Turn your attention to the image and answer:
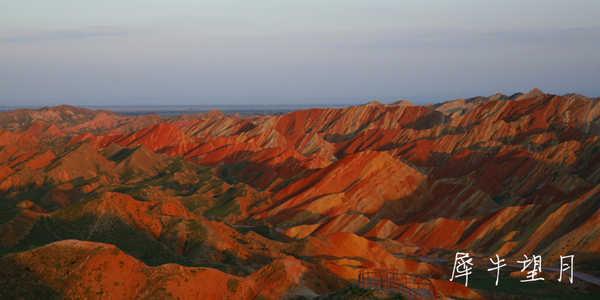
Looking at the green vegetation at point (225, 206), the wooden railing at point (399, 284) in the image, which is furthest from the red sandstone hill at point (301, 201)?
the wooden railing at point (399, 284)

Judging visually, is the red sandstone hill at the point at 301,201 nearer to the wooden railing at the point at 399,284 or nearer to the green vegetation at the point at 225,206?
the green vegetation at the point at 225,206

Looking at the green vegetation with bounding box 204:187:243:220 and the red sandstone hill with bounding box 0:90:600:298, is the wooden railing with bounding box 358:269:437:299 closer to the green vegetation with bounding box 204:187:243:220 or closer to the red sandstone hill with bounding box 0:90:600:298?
the red sandstone hill with bounding box 0:90:600:298

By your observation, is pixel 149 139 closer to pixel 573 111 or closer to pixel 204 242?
pixel 573 111

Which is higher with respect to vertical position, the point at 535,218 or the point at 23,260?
the point at 23,260

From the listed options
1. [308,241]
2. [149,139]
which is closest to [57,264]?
[308,241]

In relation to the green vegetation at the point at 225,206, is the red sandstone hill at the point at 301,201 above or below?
A: above

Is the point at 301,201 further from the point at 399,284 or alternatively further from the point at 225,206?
the point at 399,284
